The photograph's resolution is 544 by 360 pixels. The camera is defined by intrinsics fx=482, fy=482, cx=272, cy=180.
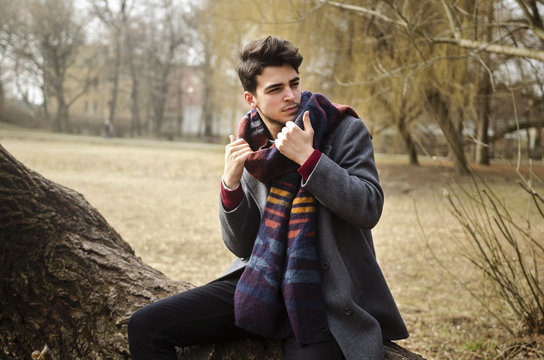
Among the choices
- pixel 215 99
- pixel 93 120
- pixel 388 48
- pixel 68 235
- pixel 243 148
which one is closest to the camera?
pixel 243 148

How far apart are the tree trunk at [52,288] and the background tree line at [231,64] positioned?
186 cm

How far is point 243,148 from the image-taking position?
189 cm

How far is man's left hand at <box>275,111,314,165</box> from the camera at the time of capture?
1689 mm

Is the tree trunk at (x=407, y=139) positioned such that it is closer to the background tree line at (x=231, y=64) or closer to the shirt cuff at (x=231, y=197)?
the background tree line at (x=231, y=64)

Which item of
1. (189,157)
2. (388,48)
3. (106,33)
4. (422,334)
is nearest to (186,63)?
(106,33)

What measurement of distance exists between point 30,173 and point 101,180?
1150 cm

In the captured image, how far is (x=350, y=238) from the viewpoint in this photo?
1771 millimetres

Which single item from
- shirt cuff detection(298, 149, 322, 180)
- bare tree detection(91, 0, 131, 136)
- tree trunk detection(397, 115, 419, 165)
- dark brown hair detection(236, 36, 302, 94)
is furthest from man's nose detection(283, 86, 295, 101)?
bare tree detection(91, 0, 131, 136)

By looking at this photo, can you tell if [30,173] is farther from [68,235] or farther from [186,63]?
[186,63]

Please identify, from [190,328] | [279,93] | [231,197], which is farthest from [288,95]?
[190,328]

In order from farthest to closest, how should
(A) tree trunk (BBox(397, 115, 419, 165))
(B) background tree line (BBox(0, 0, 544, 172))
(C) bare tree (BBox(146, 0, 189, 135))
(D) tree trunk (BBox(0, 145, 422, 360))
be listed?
1. (C) bare tree (BBox(146, 0, 189, 135))
2. (A) tree trunk (BBox(397, 115, 419, 165))
3. (B) background tree line (BBox(0, 0, 544, 172))
4. (D) tree trunk (BBox(0, 145, 422, 360))

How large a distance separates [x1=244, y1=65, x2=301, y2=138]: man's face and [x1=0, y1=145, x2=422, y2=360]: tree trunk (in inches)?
35.7

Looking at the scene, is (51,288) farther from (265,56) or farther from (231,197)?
(265,56)

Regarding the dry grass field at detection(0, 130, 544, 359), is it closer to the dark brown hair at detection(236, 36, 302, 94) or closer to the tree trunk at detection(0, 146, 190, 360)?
the dark brown hair at detection(236, 36, 302, 94)
